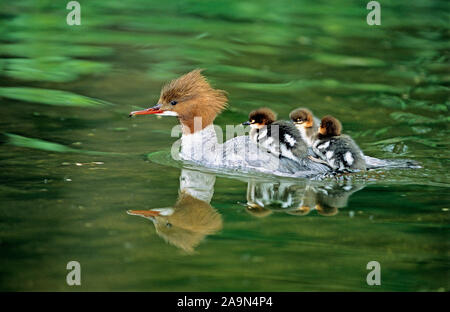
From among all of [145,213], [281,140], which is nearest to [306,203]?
[281,140]

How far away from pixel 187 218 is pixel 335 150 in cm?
185

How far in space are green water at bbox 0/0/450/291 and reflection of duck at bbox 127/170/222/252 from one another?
0.03 metres

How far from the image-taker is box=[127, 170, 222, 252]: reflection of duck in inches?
210

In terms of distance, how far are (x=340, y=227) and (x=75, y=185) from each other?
87.7 inches

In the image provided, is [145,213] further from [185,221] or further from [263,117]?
[263,117]

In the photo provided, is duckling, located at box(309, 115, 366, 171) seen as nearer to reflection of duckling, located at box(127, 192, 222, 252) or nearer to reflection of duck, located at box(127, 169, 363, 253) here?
reflection of duck, located at box(127, 169, 363, 253)

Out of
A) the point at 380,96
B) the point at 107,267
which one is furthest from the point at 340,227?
the point at 380,96

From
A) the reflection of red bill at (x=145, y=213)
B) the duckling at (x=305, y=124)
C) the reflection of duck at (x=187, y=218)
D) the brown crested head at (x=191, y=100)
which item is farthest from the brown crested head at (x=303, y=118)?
the reflection of red bill at (x=145, y=213)

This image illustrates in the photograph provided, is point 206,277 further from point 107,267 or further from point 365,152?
point 365,152

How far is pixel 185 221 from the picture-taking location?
5.71m

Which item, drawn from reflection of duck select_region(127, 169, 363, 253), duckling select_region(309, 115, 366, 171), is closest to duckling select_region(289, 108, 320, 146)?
duckling select_region(309, 115, 366, 171)

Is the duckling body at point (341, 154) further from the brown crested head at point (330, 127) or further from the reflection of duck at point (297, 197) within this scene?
the reflection of duck at point (297, 197)

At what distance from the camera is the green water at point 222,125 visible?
191 inches

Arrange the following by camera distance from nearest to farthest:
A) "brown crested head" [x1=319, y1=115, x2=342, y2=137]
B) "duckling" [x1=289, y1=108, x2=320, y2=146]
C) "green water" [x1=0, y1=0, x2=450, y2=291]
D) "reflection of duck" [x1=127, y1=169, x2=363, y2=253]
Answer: "green water" [x1=0, y1=0, x2=450, y2=291] → "reflection of duck" [x1=127, y1=169, x2=363, y2=253] → "brown crested head" [x1=319, y1=115, x2=342, y2=137] → "duckling" [x1=289, y1=108, x2=320, y2=146]
